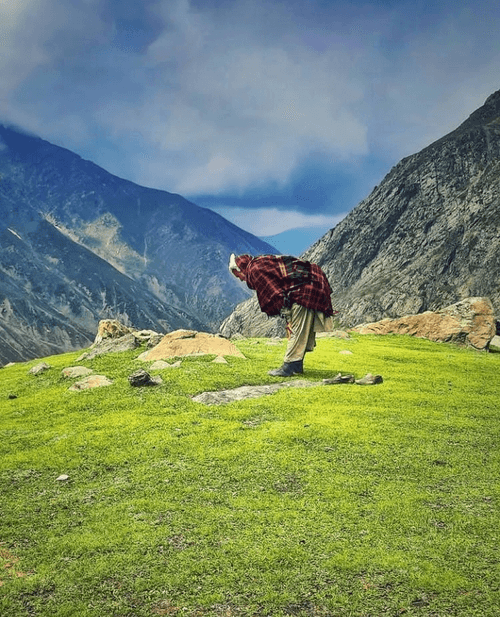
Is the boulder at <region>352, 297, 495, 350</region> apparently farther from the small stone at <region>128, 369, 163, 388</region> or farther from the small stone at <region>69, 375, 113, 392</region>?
the small stone at <region>69, 375, 113, 392</region>

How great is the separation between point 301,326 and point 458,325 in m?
19.9

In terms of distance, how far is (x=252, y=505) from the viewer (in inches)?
415

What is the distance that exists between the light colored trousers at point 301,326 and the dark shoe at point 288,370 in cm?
23

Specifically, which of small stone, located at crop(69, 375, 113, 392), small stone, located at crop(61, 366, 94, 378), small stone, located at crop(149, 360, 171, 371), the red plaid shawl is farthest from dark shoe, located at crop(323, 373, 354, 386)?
small stone, located at crop(61, 366, 94, 378)

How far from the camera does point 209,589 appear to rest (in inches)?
317

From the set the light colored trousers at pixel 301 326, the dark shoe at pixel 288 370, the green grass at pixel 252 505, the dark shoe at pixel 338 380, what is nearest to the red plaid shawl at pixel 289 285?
the light colored trousers at pixel 301 326

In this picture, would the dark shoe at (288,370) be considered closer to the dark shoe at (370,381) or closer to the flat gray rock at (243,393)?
the flat gray rock at (243,393)

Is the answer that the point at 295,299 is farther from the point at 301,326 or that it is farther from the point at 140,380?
the point at 140,380

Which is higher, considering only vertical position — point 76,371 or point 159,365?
point 159,365

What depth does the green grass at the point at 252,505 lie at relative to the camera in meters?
7.96

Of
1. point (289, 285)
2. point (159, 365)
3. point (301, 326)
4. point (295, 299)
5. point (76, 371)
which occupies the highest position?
point (289, 285)

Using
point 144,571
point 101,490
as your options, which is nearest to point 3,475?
point 101,490

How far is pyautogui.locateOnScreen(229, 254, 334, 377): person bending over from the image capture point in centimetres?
2186

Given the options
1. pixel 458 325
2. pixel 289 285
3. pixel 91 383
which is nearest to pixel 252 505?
pixel 91 383
